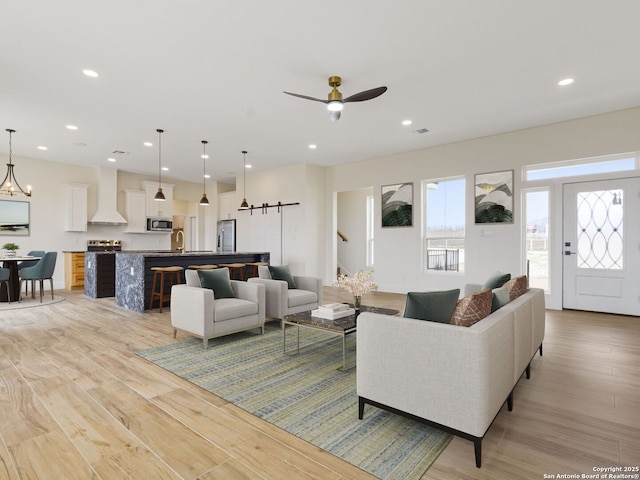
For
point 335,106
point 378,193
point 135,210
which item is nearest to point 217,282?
point 335,106

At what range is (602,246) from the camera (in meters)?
5.24

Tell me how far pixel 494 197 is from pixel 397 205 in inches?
75.2

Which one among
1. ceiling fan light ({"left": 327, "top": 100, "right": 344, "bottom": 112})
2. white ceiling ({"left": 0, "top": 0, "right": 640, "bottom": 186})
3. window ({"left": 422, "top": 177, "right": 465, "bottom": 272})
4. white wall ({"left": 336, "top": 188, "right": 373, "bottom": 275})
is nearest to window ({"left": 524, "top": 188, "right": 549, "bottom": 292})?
window ({"left": 422, "top": 177, "right": 465, "bottom": 272})

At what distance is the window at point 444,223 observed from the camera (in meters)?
6.66

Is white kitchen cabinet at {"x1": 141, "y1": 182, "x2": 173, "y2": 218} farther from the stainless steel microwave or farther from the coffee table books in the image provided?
the coffee table books

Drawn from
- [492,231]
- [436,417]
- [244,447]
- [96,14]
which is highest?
[96,14]

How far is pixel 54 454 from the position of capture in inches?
72.1

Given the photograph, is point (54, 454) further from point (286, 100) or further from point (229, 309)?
point (286, 100)

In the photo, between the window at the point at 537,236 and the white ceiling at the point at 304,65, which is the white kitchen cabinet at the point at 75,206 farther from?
the window at the point at 537,236

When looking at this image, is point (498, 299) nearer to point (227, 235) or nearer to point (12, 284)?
point (12, 284)

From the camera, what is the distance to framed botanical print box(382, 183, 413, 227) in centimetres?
718

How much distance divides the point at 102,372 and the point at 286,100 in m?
3.67

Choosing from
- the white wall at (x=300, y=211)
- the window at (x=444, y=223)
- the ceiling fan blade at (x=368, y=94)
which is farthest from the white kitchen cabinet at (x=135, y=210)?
the ceiling fan blade at (x=368, y=94)

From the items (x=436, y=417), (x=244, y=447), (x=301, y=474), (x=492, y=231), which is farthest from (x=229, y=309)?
(x=492, y=231)
